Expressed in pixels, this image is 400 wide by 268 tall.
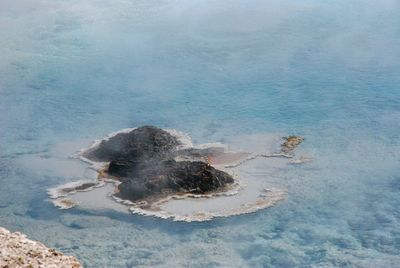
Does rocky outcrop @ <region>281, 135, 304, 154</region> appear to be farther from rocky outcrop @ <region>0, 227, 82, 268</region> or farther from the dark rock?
rocky outcrop @ <region>0, 227, 82, 268</region>

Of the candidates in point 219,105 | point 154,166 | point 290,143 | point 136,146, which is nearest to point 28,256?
point 154,166

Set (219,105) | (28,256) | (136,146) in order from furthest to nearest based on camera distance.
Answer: (219,105) < (136,146) < (28,256)

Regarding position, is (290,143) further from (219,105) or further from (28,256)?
(28,256)

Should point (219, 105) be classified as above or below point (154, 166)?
above

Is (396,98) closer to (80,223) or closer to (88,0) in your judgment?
(80,223)

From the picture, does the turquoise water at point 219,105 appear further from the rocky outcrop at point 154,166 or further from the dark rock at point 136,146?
the dark rock at point 136,146
